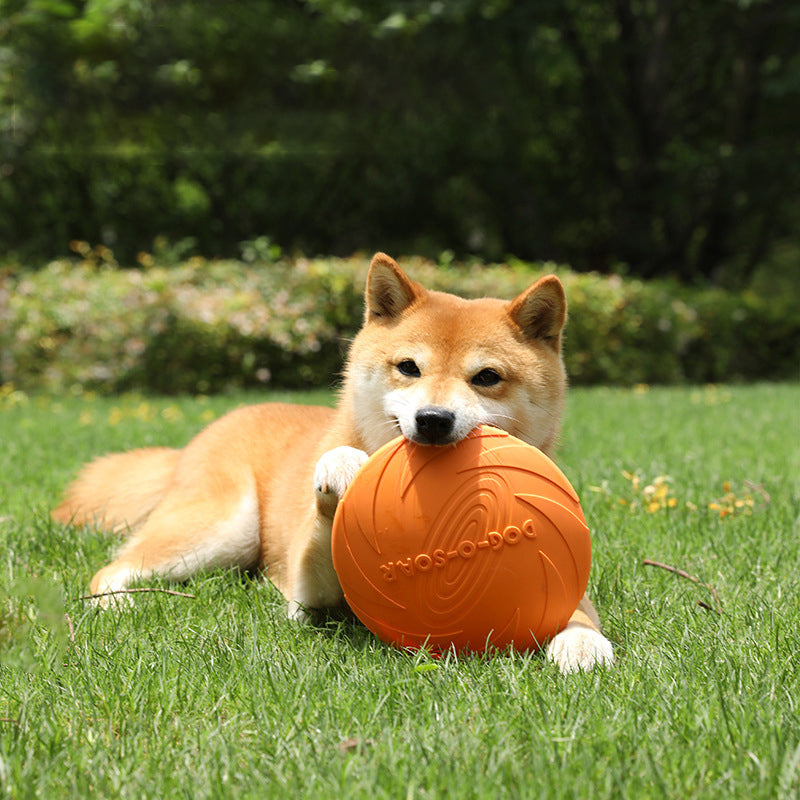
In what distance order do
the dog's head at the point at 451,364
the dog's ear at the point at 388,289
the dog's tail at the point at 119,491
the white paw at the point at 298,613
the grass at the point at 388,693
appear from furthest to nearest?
the dog's tail at the point at 119,491, the dog's ear at the point at 388,289, the white paw at the point at 298,613, the dog's head at the point at 451,364, the grass at the point at 388,693

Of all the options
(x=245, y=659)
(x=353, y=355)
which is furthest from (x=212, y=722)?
(x=353, y=355)

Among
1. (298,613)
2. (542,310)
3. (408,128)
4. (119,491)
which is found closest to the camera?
(298,613)

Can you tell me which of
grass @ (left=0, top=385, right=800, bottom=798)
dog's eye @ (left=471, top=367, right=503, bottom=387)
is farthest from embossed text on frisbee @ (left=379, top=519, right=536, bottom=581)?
dog's eye @ (left=471, top=367, right=503, bottom=387)

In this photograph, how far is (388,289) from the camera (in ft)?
9.77

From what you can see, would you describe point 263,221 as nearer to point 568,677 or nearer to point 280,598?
point 280,598

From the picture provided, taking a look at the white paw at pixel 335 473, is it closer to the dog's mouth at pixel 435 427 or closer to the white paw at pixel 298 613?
the dog's mouth at pixel 435 427

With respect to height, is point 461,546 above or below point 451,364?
below

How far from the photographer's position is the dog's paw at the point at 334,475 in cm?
250

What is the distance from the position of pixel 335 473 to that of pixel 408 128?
47.0 ft

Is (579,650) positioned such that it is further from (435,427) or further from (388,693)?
(435,427)

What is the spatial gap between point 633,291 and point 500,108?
596cm

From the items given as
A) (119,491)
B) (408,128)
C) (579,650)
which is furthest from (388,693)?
(408,128)

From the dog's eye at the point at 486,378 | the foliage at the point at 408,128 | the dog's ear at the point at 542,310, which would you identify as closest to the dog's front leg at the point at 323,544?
the dog's eye at the point at 486,378

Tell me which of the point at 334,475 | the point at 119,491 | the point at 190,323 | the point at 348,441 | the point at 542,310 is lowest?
the point at 190,323
